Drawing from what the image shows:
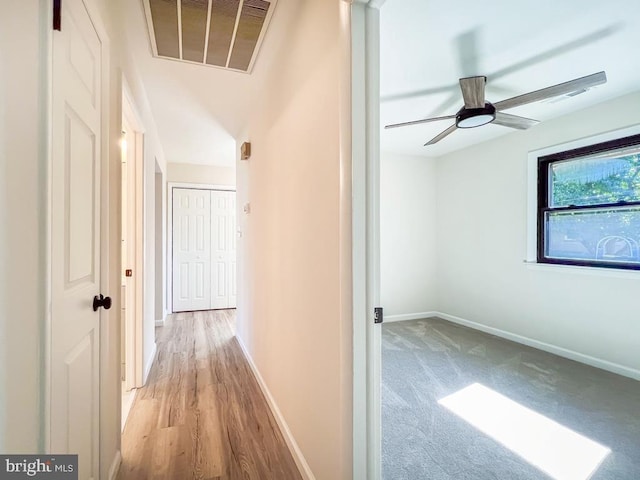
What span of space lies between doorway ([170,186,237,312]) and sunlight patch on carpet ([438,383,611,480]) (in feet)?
13.2

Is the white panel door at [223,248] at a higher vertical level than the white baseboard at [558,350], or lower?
higher

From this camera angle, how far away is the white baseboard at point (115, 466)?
4.70 ft

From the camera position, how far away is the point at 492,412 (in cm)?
208

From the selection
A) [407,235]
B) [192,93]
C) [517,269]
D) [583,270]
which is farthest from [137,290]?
[583,270]

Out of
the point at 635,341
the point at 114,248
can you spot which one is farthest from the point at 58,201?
the point at 635,341

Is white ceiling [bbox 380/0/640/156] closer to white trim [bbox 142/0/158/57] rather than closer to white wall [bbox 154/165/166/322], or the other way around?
white trim [bbox 142/0/158/57]

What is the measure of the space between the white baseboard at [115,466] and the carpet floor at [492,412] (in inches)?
54.4

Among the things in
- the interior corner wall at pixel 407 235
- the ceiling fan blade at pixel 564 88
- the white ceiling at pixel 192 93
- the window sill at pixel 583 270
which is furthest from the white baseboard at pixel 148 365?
the window sill at pixel 583 270

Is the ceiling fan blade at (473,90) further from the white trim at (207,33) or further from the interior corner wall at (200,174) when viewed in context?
the interior corner wall at (200,174)

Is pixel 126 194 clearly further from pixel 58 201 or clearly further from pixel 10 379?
pixel 10 379

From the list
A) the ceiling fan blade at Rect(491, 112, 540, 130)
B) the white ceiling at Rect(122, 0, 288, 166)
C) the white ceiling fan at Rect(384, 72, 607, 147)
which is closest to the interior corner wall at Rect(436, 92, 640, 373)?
the ceiling fan blade at Rect(491, 112, 540, 130)

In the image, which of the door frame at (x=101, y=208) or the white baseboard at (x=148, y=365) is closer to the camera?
the door frame at (x=101, y=208)
